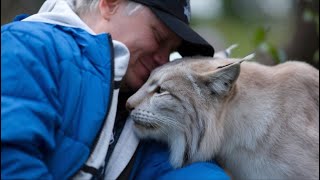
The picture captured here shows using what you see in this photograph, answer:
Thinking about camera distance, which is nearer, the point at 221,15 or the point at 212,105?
the point at 212,105

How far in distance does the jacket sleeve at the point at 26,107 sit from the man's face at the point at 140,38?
588 mm

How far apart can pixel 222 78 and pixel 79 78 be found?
0.78 meters

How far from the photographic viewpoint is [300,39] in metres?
5.37

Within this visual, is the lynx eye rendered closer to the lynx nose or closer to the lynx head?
the lynx head

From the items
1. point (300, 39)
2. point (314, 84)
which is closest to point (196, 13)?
point (300, 39)

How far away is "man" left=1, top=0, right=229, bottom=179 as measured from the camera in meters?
2.35

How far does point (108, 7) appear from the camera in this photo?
10.2 ft

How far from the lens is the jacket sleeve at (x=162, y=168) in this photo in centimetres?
286

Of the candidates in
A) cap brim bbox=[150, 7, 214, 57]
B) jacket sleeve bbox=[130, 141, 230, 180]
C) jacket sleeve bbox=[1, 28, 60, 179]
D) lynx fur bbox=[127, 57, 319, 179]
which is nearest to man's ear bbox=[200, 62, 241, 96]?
lynx fur bbox=[127, 57, 319, 179]

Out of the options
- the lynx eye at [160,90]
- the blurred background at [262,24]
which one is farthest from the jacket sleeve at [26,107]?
the blurred background at [262,24]

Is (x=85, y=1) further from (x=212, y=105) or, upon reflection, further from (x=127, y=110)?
(x=212, y=105)

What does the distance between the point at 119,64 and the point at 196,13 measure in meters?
11.0

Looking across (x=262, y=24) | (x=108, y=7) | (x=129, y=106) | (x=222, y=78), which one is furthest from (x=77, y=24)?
(x=262, y=24)

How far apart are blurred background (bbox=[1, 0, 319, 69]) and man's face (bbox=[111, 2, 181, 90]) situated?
174 centimetres
